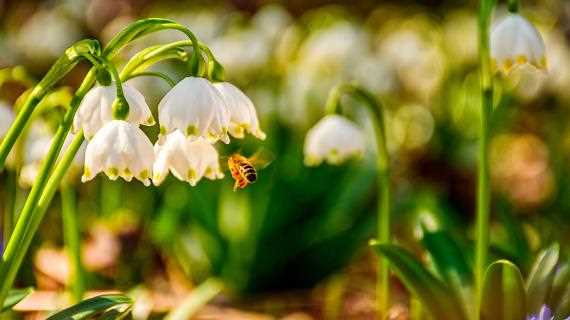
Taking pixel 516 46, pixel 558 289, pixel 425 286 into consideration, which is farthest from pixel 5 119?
pixel 558 289

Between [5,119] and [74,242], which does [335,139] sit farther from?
[5,119]

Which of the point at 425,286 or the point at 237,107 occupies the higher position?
the point at 237,107

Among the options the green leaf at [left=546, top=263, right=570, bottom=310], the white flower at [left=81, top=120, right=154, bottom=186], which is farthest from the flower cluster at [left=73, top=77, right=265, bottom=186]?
the green leaf at [left=546, top=263, right=570, bottom=310]

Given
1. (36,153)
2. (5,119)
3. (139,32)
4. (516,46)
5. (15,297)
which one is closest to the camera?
(139,32)

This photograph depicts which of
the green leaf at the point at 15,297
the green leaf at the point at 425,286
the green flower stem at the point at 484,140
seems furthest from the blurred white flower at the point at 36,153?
the green flower stem at the point at 484,140

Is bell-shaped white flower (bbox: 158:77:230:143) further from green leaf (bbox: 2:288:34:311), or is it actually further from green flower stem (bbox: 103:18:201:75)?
green leaf (bbox: 2:288:34:311)

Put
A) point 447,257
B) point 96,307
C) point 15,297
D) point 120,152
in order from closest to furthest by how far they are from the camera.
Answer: point 120,152 → point 96,307 → point 15,297 → point 447,257

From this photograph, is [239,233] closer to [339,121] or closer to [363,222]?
[363,222]
